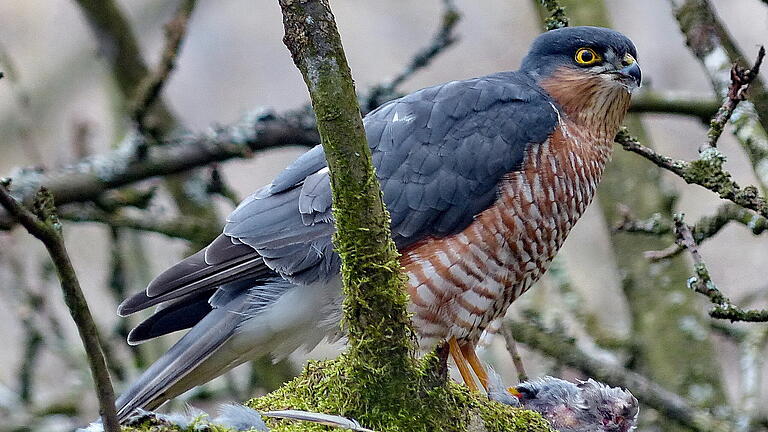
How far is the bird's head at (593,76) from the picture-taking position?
496 centimetres

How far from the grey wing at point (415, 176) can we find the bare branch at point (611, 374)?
4.16ft

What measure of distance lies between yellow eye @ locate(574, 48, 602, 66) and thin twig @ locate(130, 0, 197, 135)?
6.84ft

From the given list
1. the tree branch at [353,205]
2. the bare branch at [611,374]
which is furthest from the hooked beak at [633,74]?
the tree branch at [353,205]

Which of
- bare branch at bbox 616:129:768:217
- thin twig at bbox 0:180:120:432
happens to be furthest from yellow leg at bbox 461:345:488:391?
thin twig at bbox 0:180:120:432

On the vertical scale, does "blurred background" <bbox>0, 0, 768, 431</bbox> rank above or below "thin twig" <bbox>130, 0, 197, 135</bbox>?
below

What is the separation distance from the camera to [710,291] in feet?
11.6

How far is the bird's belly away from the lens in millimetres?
4445

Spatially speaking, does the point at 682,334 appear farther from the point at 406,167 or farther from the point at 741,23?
the point at 741,23

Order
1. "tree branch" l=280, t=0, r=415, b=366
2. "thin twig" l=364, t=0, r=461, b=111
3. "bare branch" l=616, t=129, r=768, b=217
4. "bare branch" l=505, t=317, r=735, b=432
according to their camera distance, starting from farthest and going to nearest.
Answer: "thin twig" l=364, t=0, r=461, b=111 → "bare branch" l=505, t=317, r=735, b=432 → "bare branch" l=616, t=129, r=768, b=217 → "tree branch" l=280, t=0, r=415, b=366

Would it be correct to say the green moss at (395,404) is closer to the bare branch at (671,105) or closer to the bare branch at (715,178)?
the bare branch at (715,178)

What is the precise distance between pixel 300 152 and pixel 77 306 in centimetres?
719

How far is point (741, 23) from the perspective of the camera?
11.1 metres

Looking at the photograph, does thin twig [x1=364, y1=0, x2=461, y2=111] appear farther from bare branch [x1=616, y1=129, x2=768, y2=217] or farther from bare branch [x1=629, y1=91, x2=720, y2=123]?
bare branch [x1=616, y1=129, x2=768, y2=217]

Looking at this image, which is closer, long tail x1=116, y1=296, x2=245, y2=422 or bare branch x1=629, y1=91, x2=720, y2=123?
long tail x1=116, y1=296, x2=245, y2=422
